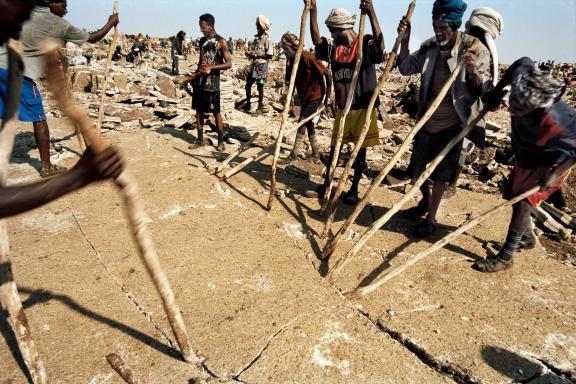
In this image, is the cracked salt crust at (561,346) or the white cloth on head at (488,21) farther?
the white cloth on head at (488,21)

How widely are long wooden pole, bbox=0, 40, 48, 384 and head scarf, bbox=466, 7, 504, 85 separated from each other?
317cm

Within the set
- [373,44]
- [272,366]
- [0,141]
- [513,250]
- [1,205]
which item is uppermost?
[373,44]

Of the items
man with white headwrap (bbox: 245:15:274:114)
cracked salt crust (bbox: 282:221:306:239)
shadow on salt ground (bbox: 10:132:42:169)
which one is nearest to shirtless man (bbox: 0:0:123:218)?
cracked salt crust (bbox: 282:221:306:239)

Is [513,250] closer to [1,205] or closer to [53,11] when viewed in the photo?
[1,205]

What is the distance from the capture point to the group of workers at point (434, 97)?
128 centimetres

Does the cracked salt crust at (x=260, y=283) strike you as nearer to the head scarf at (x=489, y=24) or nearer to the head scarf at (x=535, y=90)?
the head scarf at (x=535, y=90)

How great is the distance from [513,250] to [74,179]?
3.14m

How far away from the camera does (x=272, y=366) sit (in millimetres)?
2062

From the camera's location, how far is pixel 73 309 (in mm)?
2330

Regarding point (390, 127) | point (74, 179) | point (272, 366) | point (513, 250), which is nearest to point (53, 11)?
point (74, 179)

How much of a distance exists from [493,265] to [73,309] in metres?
3.11

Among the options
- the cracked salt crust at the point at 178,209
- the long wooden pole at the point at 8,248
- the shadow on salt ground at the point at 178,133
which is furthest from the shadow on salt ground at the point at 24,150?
the long wooden pole at the point at 8,248

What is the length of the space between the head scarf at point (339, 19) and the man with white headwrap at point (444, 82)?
640 millimetres

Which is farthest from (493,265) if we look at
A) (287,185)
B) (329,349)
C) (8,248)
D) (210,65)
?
(210,65)
